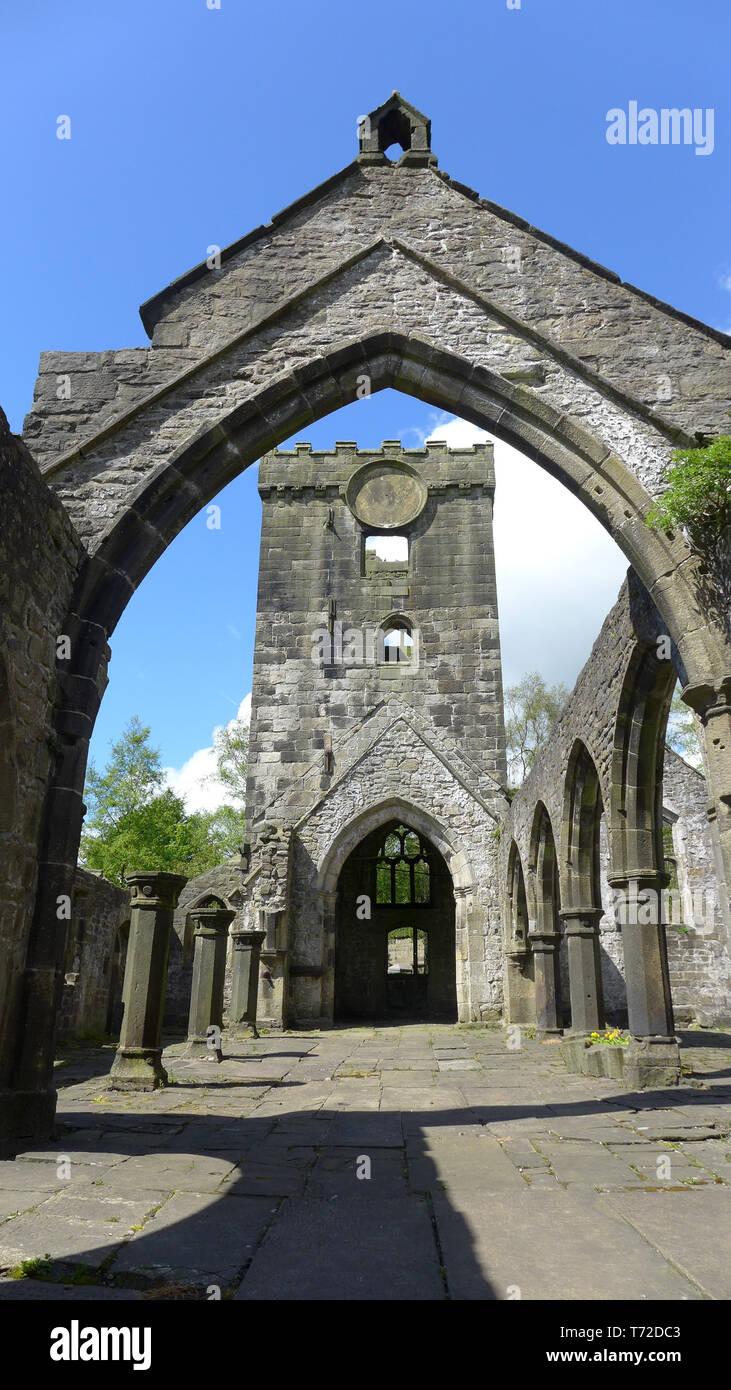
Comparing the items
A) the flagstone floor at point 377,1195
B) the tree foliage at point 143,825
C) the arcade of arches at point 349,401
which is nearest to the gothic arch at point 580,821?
the arcade of arches at point 349,401

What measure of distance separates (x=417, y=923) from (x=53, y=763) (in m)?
16.0

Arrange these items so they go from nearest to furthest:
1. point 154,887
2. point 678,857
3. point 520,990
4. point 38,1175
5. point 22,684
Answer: point 38,1175, point 22,684, point 154,887, point 520,990, point 678,857

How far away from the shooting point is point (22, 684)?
5125 mm

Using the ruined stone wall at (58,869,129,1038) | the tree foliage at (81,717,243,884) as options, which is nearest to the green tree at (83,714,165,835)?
the tree foliage at (81,717,243,884)

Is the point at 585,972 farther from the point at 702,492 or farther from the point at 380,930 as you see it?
the point at 380,930

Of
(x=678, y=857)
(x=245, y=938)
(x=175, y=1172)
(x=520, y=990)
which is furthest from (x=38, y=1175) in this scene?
(x=678, y=857)

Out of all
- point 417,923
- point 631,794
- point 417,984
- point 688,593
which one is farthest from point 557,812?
point 417,984

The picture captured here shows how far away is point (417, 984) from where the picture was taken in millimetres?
22844

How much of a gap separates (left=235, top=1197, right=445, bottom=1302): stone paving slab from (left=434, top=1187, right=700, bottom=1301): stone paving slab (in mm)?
93

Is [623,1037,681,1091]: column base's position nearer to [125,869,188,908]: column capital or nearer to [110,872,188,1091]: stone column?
[110,872,188,1091]: stone column

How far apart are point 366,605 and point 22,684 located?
1399cm

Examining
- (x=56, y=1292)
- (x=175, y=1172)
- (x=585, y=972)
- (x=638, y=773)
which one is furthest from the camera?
(x=585, y=972)

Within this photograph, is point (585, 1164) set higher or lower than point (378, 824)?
lower
